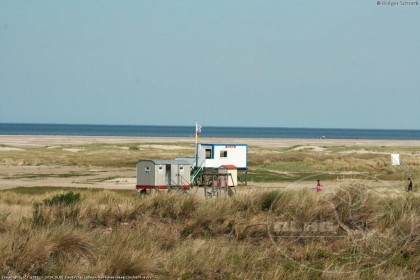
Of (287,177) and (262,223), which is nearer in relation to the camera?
→ (262,223)

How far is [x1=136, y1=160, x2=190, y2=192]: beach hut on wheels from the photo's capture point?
39.2m

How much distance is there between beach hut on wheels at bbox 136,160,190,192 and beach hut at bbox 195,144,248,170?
8484mm

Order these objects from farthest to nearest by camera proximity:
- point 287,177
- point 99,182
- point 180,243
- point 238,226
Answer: point 287,177 < point 99,182 < point 238,226 < point 180,243

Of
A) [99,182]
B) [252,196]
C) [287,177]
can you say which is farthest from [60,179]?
[252,196]

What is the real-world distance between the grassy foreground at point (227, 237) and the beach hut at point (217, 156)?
3164 cm

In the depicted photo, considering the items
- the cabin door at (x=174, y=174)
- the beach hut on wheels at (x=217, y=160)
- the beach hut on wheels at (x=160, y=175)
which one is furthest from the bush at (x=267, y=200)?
the beach hut on wheels at (x=217, y=160)

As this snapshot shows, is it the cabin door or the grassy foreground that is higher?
the grassy foreground

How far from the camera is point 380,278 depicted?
12.1 meters

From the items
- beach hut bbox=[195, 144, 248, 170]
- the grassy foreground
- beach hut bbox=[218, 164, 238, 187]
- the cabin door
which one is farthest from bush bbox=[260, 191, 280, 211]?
beach hut bbox=[195, 144, 248, 170]

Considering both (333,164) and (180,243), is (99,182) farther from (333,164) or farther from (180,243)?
(180,243)


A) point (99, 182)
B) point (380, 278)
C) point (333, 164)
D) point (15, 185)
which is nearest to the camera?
point (380, 278)

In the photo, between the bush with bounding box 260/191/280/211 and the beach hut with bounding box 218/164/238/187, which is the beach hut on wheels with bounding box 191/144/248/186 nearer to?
the beach hut with bounding box 218/164/238/187

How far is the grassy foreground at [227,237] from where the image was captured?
12062mm

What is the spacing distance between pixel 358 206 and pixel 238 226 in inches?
110
